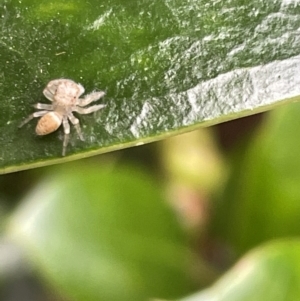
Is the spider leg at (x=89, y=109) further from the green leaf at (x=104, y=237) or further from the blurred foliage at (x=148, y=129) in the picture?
the green leaf at (x=104, y=237)

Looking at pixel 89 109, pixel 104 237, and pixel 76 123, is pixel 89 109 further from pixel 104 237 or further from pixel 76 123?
pixel 104 237

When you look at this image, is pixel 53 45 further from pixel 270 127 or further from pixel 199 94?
pixel 270 127

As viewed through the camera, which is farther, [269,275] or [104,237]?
[104,237]

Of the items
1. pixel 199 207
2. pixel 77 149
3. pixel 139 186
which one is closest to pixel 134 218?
pixel 139 186

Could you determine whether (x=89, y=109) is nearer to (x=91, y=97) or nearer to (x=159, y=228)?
(x=91, y=97)

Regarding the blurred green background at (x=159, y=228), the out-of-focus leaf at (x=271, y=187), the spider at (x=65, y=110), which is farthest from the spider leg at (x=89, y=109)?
the out-of-focus leaf at (x=271, y=187)

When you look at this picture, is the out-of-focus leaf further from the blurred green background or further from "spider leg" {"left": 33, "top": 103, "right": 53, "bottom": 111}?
"spider leg" {"left": 33, "top": 103, "right": 53, "bottom": 111}

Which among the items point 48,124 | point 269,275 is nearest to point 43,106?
point 48,124

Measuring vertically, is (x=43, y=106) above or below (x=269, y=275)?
above
